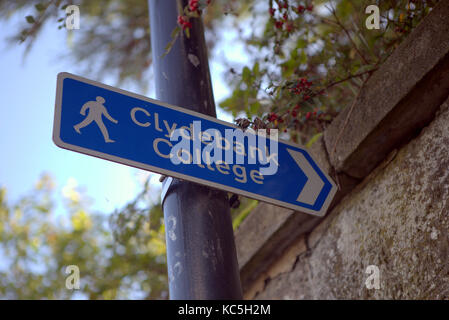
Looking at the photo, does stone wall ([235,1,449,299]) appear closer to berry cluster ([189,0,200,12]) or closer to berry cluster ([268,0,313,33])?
berry cluster ([268,0,313,33])

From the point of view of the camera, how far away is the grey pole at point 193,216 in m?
1.26

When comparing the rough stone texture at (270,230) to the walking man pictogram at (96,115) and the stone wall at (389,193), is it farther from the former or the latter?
the walking man pictogram at (96,115)

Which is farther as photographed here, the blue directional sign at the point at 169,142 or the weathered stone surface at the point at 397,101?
the weathered stone surface at the point at 397,101

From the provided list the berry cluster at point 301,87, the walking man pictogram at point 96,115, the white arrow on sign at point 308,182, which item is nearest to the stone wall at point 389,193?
the berry cluster at point 301,87

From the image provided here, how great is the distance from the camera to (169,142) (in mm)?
1437

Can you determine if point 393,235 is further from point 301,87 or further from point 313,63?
point 313,63

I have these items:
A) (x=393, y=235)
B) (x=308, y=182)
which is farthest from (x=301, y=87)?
(x=393, y=235)

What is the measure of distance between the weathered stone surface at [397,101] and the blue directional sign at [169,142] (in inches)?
20.4

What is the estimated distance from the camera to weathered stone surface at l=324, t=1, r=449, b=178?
5.78 ft

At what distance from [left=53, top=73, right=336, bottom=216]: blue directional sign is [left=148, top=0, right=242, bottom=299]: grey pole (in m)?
0.07

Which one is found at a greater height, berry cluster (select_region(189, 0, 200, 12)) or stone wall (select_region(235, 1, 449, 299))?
berry cluster (select_region(189, 0, 200, 12))

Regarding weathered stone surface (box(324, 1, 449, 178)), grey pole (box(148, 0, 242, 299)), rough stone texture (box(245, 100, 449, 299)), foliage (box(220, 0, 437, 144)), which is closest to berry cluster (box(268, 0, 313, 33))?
foliage (box(220, 0, 437, 144))
